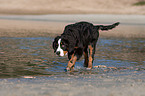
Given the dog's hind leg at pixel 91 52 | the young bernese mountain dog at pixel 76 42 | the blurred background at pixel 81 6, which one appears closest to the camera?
the young bernese mountain dog at pixel 76 42

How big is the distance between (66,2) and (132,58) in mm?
94184

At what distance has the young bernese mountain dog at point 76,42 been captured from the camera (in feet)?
27.9

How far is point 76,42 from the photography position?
8.95 m

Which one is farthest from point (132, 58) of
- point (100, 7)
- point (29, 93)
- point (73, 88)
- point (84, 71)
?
point (100, 7)

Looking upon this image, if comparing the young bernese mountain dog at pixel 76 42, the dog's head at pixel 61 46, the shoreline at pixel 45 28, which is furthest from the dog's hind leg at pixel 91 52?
the shoreline at pixel 45 28

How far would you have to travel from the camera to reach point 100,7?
104 meters

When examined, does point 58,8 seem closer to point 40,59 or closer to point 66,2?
point 66,2

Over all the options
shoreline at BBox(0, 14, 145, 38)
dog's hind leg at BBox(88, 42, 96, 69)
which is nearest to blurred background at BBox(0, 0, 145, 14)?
Answer: shoreline at BBox(0, 14, 145, 38)

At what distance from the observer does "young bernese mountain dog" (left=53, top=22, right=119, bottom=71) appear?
27.9ft

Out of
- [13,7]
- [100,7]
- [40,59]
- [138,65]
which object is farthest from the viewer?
[100,7]

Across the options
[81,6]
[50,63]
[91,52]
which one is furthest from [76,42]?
[81,6]

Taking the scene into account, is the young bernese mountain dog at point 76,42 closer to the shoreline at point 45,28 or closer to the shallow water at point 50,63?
the shallow water at point 50,63

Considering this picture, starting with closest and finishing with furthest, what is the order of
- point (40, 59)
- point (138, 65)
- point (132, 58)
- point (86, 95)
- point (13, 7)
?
point (86, 95), point (138, 65), point (40, 59), point (132, 58), point (13, 7)

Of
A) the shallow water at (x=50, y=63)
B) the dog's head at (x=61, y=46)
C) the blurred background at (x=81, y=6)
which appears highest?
the dog's head at (x=61, y=46)
